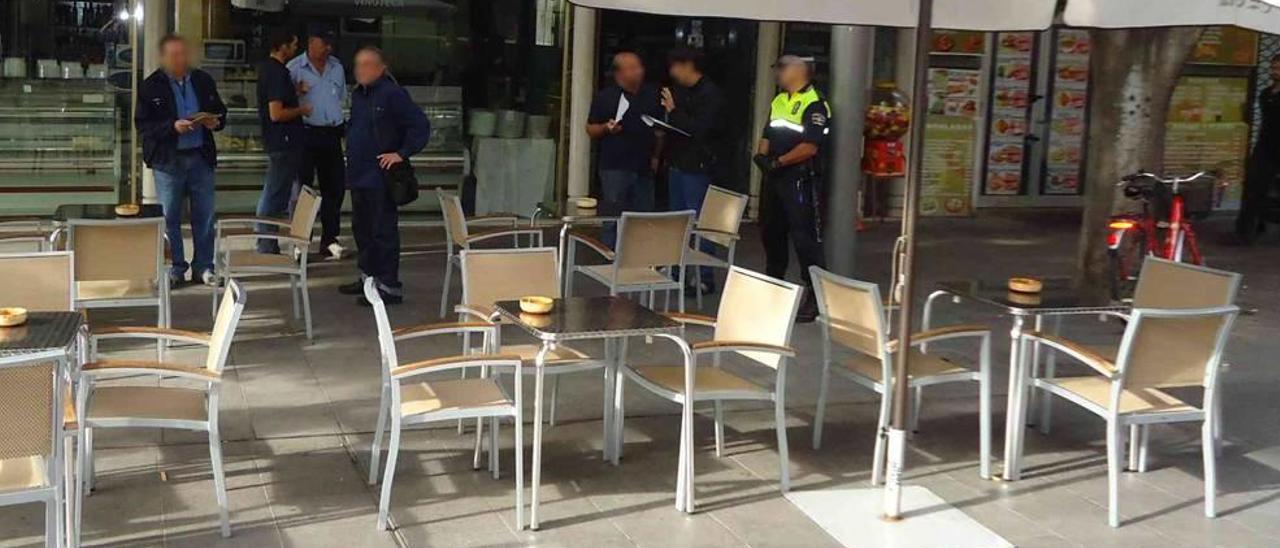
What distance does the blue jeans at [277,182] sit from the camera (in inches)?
405

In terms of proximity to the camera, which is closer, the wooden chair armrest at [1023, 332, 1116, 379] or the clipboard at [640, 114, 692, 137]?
the wooden chair armrest at [1023, 332, 1116, 379]

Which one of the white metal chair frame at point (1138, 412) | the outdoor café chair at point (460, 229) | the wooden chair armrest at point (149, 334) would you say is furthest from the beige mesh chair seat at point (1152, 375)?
the outdoor café chair at point (460, 229)

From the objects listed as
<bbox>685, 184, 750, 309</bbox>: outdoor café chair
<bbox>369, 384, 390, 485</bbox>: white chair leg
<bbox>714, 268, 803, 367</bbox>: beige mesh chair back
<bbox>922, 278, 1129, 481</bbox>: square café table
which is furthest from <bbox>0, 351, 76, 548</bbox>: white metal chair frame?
<bbox>685, 184, 750, 309</bbox>: outdoor café chair

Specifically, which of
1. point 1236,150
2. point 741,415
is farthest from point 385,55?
point 1236,150

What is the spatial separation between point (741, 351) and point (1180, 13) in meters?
2.15

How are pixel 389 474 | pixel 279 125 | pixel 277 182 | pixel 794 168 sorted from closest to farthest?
pixel 389 474 < pixel 794 168 < pixel 279 125 < pixel 277 182

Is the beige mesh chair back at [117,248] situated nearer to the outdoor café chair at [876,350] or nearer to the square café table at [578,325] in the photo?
the square café table at [578,325]

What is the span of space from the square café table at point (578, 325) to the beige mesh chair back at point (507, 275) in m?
0.38

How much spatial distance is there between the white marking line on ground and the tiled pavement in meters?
0.08

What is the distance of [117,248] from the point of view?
7027 mm

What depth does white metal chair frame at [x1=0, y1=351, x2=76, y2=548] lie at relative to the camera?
163 inches

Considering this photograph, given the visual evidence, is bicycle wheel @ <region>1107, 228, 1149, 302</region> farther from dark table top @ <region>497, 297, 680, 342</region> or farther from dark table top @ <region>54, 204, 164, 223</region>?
dark table top @ <region>54, 204, 164, 223</region>

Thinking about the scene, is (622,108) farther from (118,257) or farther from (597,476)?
(597,476)

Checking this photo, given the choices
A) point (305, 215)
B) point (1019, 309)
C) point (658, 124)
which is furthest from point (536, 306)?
point (658, 124)
